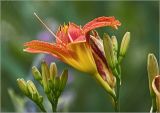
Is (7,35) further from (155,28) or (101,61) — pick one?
(101,61)

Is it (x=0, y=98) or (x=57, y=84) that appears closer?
(x=57, y=84)

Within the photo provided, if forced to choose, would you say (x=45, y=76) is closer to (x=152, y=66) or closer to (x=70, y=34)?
(x=70, y=34)

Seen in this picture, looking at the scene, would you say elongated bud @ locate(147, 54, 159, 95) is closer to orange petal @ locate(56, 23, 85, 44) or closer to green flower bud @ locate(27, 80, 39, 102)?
orange petal @ locate(56, 23, 85, 44)

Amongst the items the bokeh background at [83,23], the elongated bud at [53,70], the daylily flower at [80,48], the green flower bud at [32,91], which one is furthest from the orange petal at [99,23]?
the bokeh background at [83,23]

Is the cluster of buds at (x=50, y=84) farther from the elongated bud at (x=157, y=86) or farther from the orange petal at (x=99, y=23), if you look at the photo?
the elongated bud at (x=157, y=86)

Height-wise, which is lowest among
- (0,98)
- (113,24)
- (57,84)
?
(0,98)

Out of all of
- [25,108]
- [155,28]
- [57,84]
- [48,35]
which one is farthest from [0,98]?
[57,84]

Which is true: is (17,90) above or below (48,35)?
below

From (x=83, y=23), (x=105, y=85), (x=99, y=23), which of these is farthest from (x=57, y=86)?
(x=83, y=23)

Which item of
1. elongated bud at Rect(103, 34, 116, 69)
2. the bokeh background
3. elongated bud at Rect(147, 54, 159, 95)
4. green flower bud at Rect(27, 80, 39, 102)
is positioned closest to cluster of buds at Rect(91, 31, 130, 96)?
A: elongated bud at Rect(103, 34, 116, 69)
